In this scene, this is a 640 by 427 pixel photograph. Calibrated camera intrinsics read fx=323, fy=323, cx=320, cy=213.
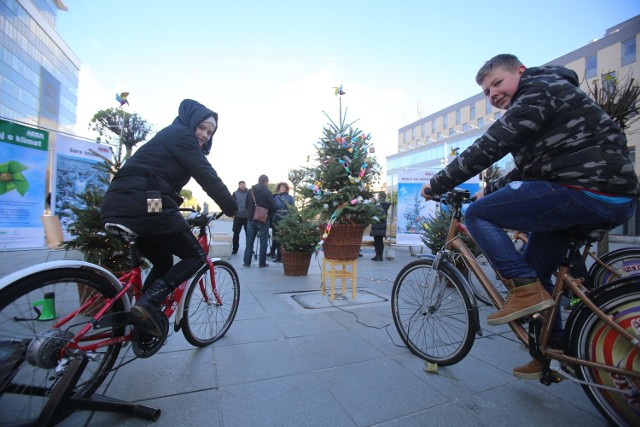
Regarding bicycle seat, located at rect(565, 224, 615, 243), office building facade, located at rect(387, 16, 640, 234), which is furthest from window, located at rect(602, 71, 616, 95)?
bicycle seat, located at rect(565, 224, 615, 243)

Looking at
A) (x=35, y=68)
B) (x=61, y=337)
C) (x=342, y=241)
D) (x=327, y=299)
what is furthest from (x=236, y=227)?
(x=35, y=68)

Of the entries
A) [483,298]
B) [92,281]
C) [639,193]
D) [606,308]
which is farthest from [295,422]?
[483,298]

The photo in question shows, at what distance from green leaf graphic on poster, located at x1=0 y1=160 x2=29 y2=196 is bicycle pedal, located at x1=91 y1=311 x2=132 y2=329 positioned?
6.18 metres

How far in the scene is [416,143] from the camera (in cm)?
5791

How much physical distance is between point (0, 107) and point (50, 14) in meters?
21.9

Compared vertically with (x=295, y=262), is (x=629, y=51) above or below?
above

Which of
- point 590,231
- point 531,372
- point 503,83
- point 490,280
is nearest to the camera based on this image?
point 590,231

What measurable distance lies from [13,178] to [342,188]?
20.8 ft

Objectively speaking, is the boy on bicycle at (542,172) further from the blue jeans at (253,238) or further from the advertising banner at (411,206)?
the advertising banner at (411,206)

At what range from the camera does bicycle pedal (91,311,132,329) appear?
179 centimetres

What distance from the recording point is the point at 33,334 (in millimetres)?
1559

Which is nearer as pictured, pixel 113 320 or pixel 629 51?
pixel 113 320

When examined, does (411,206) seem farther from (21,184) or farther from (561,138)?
(21,184)

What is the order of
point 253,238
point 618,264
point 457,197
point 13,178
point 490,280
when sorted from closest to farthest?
point 490,280 < point 457,197 < point 618,264 < point 13,178 < point 253,238
